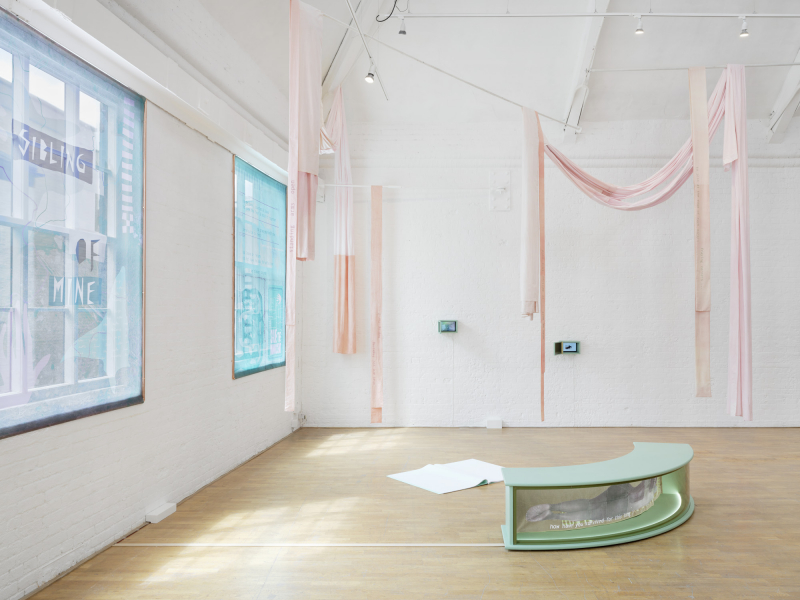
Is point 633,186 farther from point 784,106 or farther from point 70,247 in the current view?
point 70,247

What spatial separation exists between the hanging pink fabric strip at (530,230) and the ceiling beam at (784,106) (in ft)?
12.8

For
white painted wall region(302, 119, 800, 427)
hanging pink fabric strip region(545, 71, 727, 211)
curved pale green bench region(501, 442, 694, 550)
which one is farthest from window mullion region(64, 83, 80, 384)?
white painted wall region(302, 119, 800, 427)

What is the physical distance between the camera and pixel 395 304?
660 centimetres

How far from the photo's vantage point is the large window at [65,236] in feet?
7.97

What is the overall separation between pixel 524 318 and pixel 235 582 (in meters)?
4.76

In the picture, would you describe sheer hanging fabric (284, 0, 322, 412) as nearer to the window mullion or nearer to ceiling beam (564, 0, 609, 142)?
the window mullion

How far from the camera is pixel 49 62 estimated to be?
266cm

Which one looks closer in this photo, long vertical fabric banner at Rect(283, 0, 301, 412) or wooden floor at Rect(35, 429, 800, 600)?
wooden floor at Rect(35, 429, 800, 600)

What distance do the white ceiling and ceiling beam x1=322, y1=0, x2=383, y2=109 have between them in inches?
3.2

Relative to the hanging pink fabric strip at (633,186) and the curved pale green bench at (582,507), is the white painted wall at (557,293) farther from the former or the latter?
the curved pale green bench at (582,507)

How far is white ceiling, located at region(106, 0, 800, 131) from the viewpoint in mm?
5410

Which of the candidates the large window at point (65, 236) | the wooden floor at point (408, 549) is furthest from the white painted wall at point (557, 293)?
the large window at point (65, 236)

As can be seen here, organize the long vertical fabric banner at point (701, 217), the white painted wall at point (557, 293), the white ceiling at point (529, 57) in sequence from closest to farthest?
the long vertical fabric banner at point (701, 217) < the white ceiling at point (529, 57) < the white painted wall at point (557, 293)

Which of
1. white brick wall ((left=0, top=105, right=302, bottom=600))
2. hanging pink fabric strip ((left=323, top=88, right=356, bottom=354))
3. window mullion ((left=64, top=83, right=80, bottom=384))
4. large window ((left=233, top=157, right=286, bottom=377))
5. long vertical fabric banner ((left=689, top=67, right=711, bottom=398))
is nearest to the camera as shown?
white brick wall ((left=0, top=105, right=302, bottom=600))
